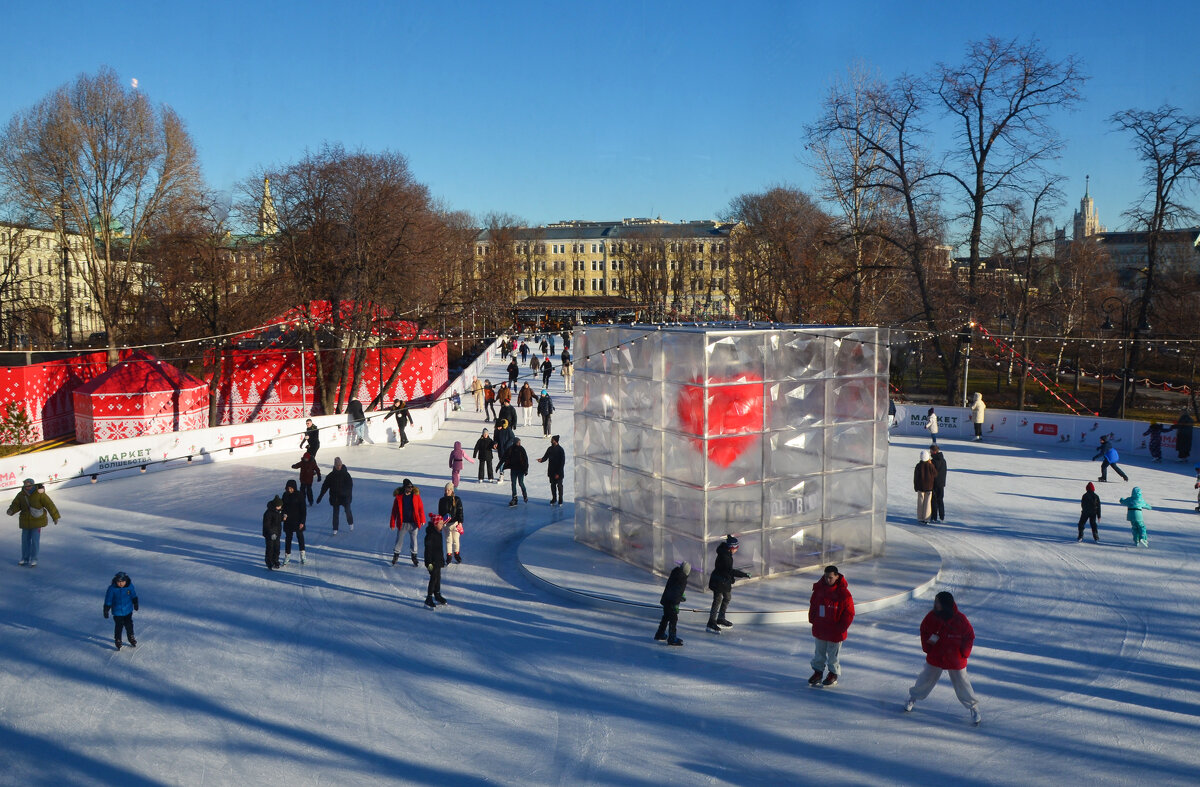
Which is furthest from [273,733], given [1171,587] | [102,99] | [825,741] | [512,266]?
[512,266]

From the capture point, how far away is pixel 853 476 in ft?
43.3

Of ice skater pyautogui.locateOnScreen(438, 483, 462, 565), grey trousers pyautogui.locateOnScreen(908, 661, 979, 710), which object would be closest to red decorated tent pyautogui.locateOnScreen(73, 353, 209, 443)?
ice skater pyautogui.locateOnScreen(438, 483, 462, 565)

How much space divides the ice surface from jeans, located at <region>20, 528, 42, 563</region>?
30.1 feet

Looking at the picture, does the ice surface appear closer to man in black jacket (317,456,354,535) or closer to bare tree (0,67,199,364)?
man in black jacket (317,456,354,535)

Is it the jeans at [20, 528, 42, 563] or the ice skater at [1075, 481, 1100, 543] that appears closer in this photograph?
the jeans at [20, 528, 42, 563]

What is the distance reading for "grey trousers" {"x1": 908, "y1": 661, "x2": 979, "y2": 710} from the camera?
8.29 metres

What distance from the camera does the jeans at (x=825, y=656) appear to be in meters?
9.20

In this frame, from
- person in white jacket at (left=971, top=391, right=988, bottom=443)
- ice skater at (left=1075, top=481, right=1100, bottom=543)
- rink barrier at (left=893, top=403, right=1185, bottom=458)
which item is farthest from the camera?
person in white jacket at (left=971, top=391, right=988, bottom=443)

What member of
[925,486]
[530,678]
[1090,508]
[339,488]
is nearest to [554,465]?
[339,488]

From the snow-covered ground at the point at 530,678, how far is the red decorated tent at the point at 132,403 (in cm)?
1360

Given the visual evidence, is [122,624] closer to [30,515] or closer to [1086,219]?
[30,515]

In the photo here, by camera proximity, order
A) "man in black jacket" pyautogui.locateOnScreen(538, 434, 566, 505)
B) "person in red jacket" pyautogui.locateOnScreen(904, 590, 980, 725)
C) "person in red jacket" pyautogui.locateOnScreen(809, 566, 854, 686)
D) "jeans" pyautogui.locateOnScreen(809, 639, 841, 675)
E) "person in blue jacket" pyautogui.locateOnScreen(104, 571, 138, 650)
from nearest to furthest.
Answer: "person in red jacket" pyautogui.locateOnScreen(904, 590, 980, 725), "person in red jacket" pyautogui.locateOnScreen(809, 566, 854, 686), "jeans" pyautogui.locateOnScreen(809, 639, 841, 675), "person in blue jacket" pyautogui.locateOnScreen(104, 571, 138, 650), "man in black jacket" pyautogui.locateOnScreen(538, 434, 566, 505)

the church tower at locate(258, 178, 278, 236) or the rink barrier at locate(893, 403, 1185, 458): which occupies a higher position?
the church tower at locate(258, 178, 278, 236)

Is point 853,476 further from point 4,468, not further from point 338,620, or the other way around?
point 4,468
